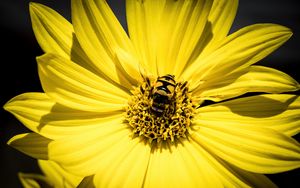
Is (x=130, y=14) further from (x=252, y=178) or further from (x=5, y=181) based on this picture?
(x=5, y=181)

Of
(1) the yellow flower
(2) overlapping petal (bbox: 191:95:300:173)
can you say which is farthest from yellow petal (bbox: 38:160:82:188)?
(2) overlapping petal (bbox: 191:95:300:173)

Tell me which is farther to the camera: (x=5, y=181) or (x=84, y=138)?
(x=5, y=181)

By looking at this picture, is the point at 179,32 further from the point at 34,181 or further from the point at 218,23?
the point at 34,181

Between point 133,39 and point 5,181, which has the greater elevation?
point 133,39

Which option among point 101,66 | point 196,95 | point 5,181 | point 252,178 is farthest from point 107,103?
point 5,181

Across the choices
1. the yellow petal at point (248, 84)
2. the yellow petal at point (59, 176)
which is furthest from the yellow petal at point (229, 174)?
the yellow petal at point (59, 176)

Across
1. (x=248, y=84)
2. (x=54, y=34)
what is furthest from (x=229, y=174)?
(x=54, y=34)

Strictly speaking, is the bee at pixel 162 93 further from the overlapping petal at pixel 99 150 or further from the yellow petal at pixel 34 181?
the yellow petal at pixel 34 181
